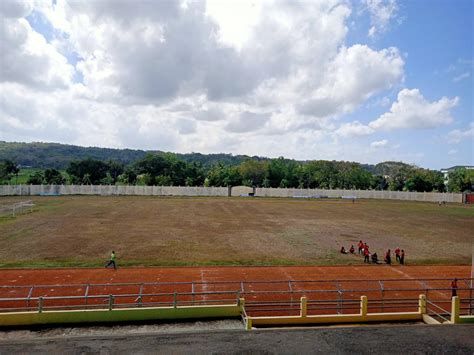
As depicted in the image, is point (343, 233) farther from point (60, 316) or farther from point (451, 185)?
point (451, 185)

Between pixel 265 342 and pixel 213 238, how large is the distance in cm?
2504

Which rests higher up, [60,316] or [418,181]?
[418,181]

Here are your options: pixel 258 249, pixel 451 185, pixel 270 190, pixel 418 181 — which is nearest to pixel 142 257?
pixel 258 249

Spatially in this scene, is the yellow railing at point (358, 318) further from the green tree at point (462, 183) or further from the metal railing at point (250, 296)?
the green tree at point (462, 183)

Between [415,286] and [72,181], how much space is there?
118 metres

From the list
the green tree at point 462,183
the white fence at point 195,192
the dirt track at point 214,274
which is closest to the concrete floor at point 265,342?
the dirt track at point 214,274

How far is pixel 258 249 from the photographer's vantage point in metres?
33.6

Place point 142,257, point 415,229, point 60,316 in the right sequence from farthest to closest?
point 415,229 < point 142,257 < point 60,316

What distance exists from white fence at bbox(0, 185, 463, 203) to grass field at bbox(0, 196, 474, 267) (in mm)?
35597

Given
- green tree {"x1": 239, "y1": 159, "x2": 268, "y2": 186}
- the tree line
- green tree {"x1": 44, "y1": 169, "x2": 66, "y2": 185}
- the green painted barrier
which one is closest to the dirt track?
the green painted barrier

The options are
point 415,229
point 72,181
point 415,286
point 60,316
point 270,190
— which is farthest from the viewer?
point 72,181

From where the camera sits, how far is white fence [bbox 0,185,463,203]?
91.0 metres

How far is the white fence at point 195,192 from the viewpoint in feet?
299

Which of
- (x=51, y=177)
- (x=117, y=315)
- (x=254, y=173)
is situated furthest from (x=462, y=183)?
(x=117, y=315)
